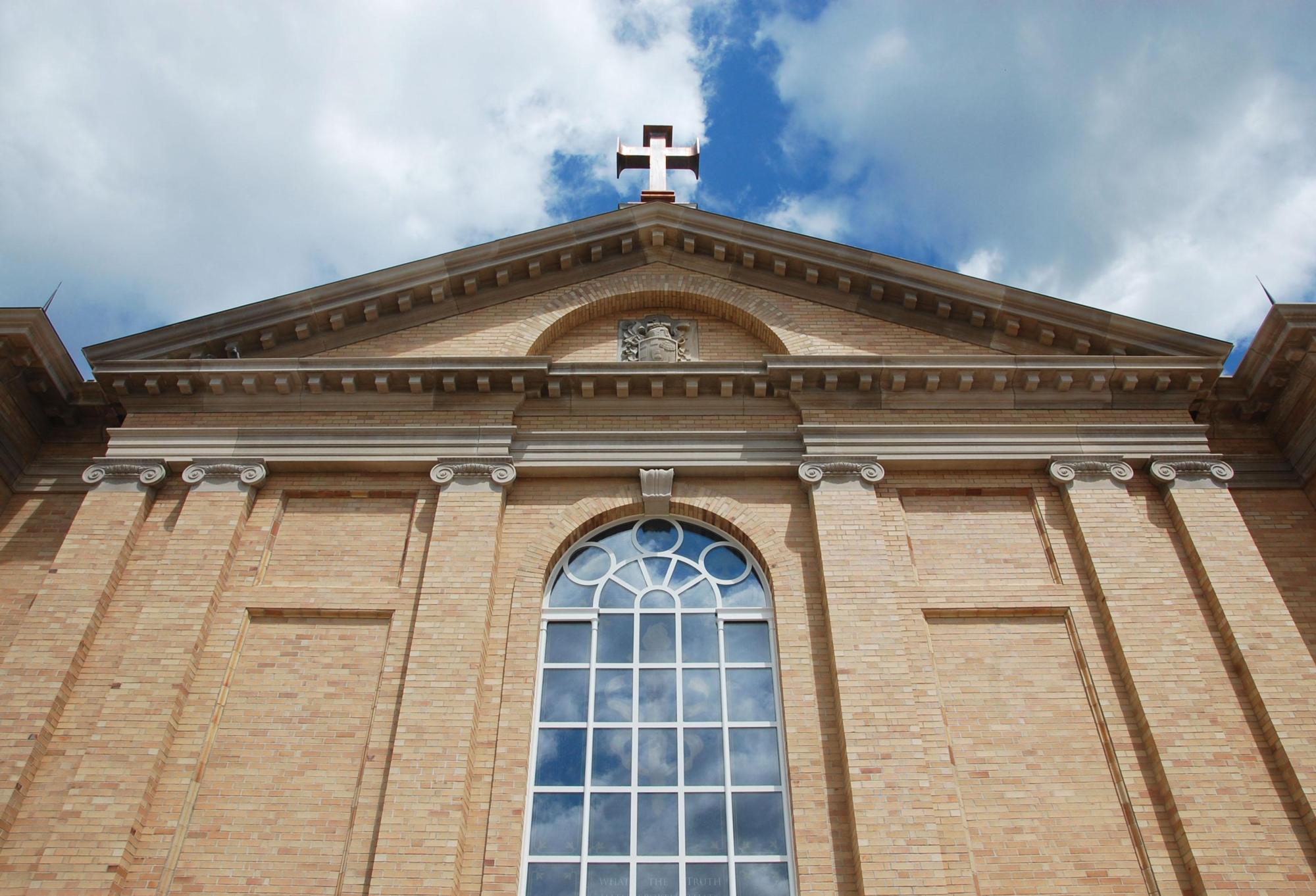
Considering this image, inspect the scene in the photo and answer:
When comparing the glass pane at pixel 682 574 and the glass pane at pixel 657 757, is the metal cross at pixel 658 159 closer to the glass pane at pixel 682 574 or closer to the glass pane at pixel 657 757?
the glass pane at pixel 682 574

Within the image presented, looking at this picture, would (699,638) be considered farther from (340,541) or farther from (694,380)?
(340,541)

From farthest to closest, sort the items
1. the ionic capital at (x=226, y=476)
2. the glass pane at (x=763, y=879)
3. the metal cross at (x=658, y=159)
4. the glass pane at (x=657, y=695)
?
the metal cross at (x=658, y=159)
the ionic capital at (x=226, y=476)
the glass pane at (x=657, y=695)
the glass pane at (x=763, y=879)

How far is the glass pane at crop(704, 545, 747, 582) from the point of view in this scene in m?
12.6

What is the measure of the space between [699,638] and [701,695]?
744 millimetres

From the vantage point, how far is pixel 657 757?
11016 mm

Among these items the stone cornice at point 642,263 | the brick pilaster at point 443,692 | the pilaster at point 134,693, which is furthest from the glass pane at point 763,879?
the stone cornice at point 642,263

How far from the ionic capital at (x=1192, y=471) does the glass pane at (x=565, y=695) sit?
295 inches

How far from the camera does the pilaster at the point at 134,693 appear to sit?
32.2 ft

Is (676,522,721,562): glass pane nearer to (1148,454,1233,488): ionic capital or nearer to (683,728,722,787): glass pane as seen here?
(683,728,722,787): glass pane

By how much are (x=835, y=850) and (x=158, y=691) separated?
7180 millimetres

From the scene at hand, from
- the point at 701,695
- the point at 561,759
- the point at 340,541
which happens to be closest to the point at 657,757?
the point at 701,695

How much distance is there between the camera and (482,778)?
34.8 feet

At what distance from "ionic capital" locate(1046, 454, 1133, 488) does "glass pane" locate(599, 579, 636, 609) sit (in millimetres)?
5525

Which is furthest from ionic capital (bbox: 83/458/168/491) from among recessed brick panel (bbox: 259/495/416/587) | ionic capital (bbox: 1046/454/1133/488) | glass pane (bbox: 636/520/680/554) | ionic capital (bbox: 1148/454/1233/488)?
ionic capital (bbox: 1148/454/1233/488)
